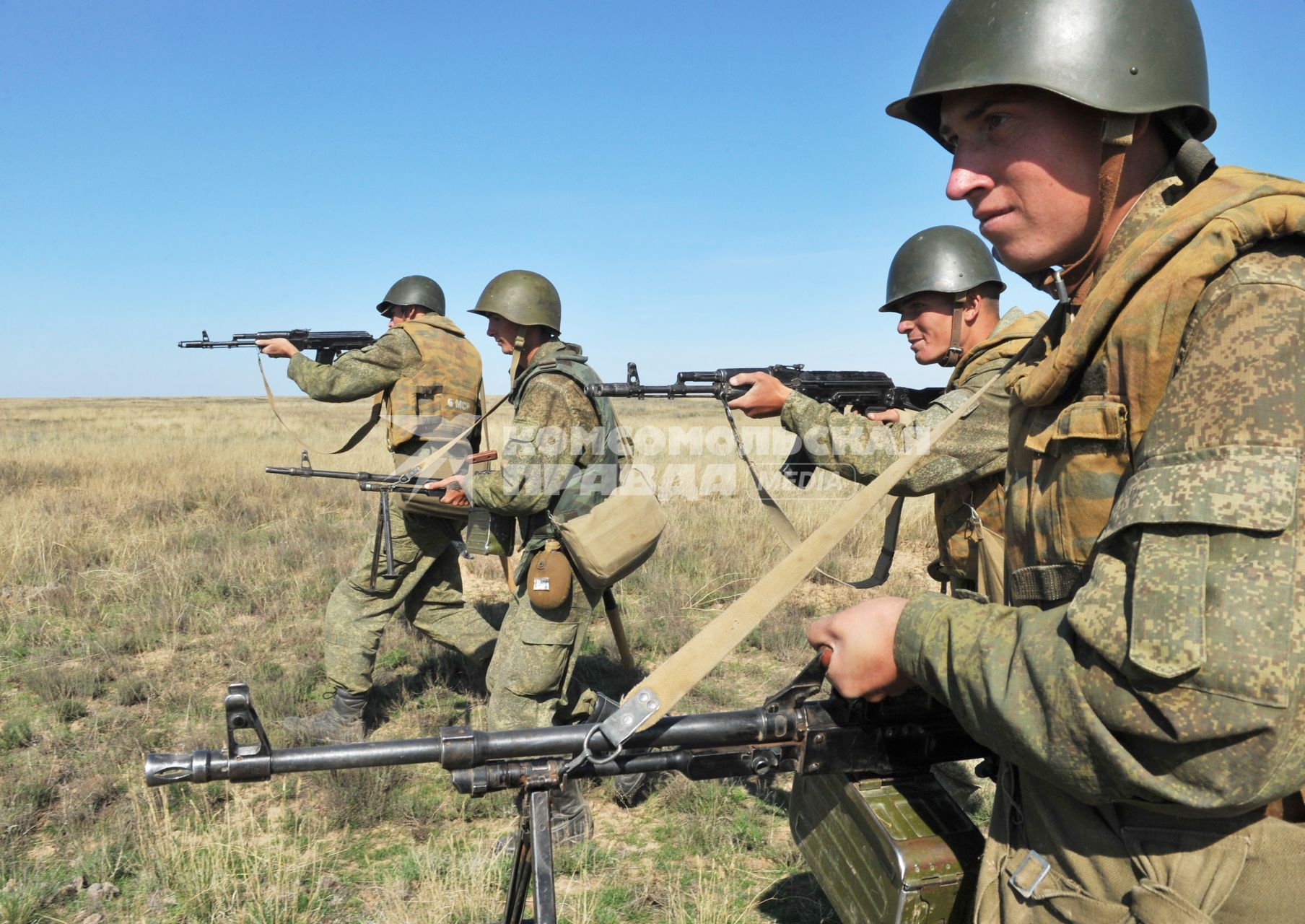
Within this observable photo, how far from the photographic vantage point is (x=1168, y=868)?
52.7 inches

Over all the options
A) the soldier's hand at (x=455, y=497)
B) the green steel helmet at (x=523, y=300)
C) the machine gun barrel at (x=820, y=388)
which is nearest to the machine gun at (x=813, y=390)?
the machine gun barrel at (x=820, y=388)

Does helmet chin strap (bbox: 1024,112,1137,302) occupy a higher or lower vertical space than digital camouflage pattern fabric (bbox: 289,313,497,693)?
higher

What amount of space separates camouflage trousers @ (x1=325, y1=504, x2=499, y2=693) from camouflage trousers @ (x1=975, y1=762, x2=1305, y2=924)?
457 centimetres

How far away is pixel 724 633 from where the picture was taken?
1833mm

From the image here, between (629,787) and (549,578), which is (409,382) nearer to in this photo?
(549,578)

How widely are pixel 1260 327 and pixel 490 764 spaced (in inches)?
64.7

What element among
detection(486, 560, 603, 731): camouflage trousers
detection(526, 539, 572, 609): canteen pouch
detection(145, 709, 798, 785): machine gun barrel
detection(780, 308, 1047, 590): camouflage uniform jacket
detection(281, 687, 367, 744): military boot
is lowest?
detection(281, 687, 367, 744): military boot

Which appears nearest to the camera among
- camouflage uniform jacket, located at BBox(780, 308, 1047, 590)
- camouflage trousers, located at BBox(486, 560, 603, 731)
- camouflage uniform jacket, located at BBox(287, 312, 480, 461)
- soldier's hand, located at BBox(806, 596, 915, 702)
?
soldier's hand, located at BBox(806, 596, 915, 702)

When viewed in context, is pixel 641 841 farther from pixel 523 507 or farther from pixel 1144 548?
pixel 1144 548

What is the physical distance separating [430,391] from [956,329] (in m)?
3.75

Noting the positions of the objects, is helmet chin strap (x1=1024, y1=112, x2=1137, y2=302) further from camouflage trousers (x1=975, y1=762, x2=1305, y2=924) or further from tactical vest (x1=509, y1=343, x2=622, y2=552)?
tactical vest (x1=509, y1=343, x2=622, y2=552)

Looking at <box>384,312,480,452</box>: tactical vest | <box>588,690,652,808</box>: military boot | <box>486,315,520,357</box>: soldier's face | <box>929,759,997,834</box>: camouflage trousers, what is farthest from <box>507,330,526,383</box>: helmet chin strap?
<box>929,759,997,834</box>: camouflage trousers

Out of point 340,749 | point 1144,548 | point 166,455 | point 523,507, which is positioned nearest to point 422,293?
point 523,507

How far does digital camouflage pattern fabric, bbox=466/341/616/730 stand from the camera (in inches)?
174
